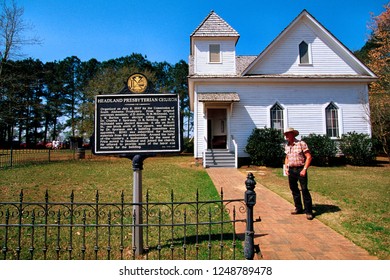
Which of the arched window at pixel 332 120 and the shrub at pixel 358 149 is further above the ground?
the arched window at pixel 332 120

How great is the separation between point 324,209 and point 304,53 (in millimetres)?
14742

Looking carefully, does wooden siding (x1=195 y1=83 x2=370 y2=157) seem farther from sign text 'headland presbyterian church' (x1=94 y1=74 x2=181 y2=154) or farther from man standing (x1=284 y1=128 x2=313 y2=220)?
sign text 'headland presbyterian church' (x1=94 y1=74 x2=181 y2=154)

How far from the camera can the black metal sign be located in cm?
439

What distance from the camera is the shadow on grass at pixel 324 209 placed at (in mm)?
6309

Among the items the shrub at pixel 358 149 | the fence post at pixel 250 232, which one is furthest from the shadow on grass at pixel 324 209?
the shrub at pixel 358 149

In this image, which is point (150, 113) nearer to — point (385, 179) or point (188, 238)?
point (188, 238)

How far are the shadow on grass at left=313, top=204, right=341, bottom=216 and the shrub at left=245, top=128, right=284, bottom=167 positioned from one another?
893 cm

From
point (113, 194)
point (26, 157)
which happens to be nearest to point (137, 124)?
point (113, 194)

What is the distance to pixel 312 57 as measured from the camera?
1786 centimetres

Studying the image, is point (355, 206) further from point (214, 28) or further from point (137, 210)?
point (214, 28)

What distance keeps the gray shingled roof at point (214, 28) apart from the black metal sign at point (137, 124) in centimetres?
1491

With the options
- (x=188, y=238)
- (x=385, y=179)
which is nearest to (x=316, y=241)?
(x=188, y=238)

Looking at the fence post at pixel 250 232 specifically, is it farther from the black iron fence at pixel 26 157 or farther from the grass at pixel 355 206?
the black iron fence at pixel 26 157

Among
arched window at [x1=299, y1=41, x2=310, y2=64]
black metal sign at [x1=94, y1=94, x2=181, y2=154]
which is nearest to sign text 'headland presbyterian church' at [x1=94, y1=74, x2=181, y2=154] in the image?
black metal sign at [x1=94, y1=94, x2=181, y2=154]
